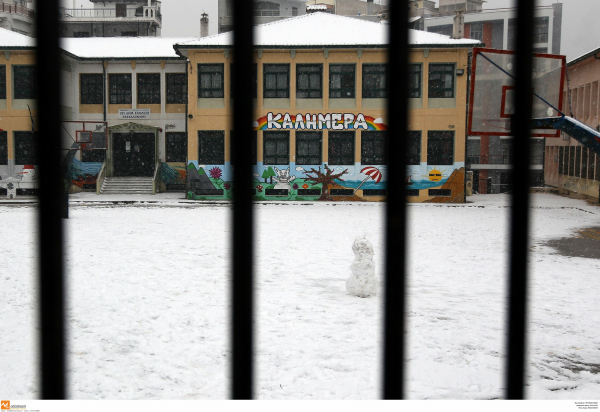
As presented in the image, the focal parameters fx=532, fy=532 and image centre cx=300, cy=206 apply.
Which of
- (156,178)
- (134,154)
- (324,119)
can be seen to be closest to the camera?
(324,119)

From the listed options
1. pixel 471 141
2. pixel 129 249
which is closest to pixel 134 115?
pixel 129 249

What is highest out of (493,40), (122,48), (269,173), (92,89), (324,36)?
(493,40)

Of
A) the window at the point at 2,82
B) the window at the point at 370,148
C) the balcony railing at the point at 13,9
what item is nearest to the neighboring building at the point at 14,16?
the balcony railing at the point at 13,9

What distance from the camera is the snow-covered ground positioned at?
4.28m

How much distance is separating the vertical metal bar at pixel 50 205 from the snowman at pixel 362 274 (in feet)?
19.0

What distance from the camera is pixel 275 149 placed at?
24.2 m

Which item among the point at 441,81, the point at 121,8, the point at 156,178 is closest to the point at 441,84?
the point at 441,81

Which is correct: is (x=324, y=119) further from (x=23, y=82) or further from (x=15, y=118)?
(x=15, y=118)

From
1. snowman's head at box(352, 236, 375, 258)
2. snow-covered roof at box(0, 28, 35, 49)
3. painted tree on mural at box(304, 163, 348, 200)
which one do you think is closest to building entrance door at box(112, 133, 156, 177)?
snow-covered roof at box(0, 28, 35, 49)

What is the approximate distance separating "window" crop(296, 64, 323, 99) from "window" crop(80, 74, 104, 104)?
10.3m

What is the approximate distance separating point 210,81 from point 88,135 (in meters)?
6.58

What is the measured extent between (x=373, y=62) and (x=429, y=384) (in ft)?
69.4

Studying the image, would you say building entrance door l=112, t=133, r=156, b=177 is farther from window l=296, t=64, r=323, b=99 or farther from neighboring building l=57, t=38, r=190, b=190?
window l=296, t=64, r=323, b=99

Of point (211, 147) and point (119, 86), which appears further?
point (119, 86)
